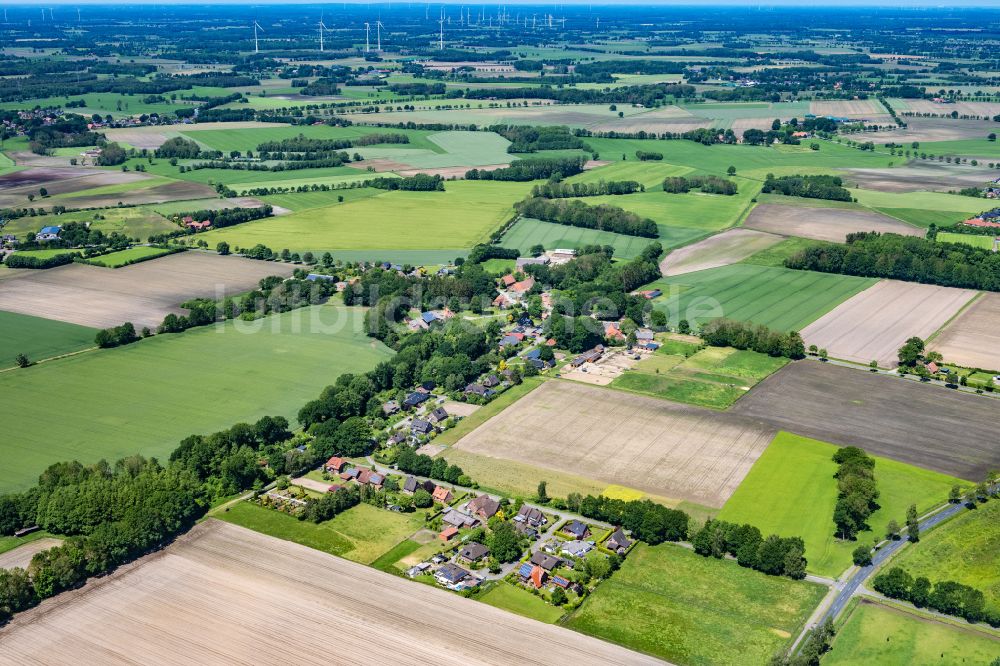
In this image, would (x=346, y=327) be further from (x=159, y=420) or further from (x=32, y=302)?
(x=32, y=302)

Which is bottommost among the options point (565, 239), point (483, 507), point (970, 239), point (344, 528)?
point (344, 528)

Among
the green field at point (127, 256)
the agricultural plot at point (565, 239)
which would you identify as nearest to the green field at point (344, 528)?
the green field at point (127, 256)

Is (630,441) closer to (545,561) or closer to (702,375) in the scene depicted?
(702,375)

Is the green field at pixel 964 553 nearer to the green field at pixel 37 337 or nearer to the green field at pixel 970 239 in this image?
the green field at pixel 970 239

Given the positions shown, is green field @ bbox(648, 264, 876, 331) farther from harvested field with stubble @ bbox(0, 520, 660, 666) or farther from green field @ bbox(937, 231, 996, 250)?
harvested field with stubble @ bbox(0, 520, 660, 666)

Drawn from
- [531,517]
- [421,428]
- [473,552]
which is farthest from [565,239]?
→ [473,552]
